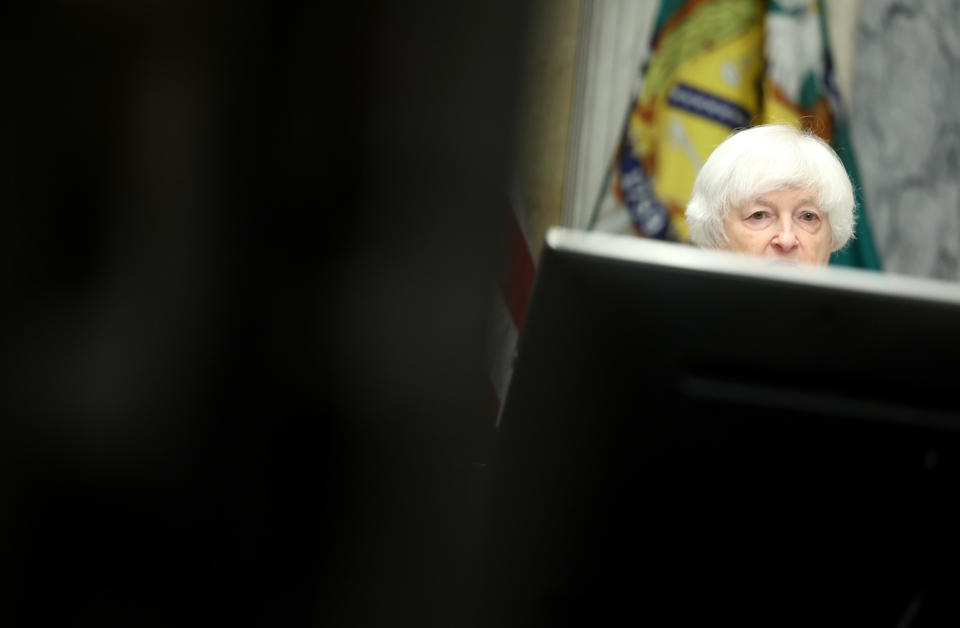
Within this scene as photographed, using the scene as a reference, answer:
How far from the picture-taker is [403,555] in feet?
1.09

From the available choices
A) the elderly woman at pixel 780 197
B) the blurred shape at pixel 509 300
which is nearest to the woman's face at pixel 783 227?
the elderly woman at pixel 780 197

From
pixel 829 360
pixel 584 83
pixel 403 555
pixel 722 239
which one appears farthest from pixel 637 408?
pixel 584 83

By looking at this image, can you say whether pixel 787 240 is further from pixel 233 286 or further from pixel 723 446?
pixel 233 286

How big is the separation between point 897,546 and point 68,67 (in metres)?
0.59

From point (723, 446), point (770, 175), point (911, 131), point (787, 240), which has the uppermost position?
point (911, 131)

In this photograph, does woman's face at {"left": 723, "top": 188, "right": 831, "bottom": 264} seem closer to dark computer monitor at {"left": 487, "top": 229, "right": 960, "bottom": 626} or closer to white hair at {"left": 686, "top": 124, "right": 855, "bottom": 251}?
white hair at {"left": 686, "top": 124, "right": 855, "bottom": 251}

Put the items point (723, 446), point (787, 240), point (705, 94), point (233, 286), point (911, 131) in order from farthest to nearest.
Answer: point (911, 131), point (705, 94), point (787, 240), point (723, 446), point (233, 286)

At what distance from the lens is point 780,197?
189 cm

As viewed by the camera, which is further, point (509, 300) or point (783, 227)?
point (783, 227)

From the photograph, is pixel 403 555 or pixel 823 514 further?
pixel 823 514

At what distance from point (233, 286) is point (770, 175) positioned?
1675 mm

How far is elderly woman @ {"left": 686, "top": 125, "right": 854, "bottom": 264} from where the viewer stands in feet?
6.17

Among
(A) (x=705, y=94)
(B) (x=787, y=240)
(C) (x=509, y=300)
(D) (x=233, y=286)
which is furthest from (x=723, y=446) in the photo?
(A) (x=705, y=94)

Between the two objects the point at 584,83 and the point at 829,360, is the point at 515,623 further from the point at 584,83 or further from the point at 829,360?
the point at 584,83
